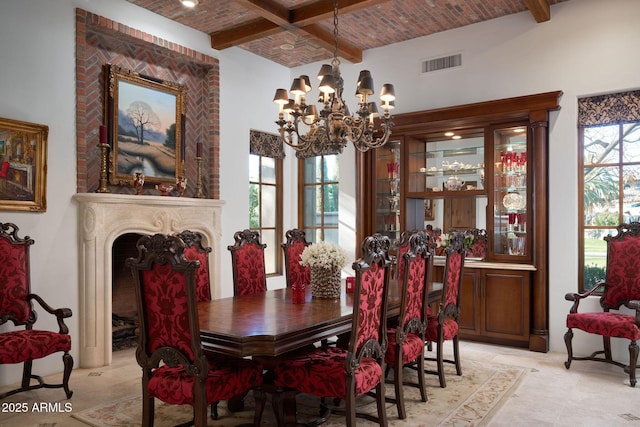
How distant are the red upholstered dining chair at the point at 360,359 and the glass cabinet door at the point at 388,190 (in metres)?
3.22

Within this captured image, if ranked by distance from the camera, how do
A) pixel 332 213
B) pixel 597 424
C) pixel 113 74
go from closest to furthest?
1. pixel 597 424
2. pixel 113 74
3. pixel 332 213

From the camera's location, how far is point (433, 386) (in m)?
3.73

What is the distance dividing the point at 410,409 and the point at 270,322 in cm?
126

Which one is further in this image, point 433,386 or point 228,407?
point 433,386

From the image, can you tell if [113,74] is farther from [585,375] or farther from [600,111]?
[585,375]

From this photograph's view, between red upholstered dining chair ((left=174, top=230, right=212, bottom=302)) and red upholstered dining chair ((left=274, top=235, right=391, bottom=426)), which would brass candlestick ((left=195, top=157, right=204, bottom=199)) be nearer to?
red upholstered dining chair ((left=174, top=230, right=212, bottom=302))

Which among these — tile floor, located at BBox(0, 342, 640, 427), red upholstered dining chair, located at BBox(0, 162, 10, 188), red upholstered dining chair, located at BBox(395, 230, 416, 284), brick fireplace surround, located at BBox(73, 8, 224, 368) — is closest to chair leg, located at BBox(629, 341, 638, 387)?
tile floor, located at BBox(0, 342, 640, 427)

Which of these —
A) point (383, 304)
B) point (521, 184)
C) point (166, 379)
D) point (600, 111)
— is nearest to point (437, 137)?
point (521, 184)

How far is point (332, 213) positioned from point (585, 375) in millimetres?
3536

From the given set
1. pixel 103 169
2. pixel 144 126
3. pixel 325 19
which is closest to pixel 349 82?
pixel 325 19

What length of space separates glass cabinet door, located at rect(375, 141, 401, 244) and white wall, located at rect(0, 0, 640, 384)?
40 centimetres

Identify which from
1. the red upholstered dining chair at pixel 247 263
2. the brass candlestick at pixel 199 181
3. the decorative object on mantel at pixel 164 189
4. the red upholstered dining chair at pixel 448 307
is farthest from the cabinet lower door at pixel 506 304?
the decorative object on mantel at pixel 164 189

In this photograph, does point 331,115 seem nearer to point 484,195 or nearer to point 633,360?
point 484,195

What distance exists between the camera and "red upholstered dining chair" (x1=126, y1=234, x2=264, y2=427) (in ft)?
7.66
